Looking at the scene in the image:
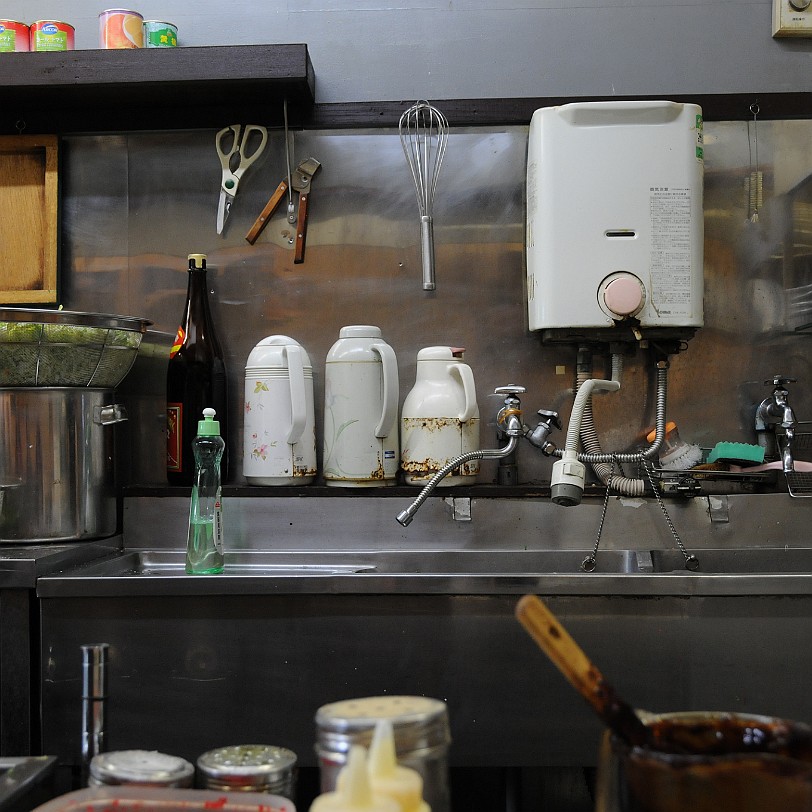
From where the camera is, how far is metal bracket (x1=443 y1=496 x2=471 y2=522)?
171 centimetres

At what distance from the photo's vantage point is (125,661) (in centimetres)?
136

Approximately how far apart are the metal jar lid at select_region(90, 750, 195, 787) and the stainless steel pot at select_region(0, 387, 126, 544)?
41.5 inches

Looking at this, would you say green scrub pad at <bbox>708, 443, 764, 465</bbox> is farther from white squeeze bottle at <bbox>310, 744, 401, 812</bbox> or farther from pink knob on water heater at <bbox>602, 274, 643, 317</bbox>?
white squeeze bottle at <bbox>310, 744, 401, 812</bbox>

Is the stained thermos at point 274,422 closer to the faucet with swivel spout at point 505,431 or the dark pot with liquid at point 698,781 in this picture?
the faucet with swivel spout at point 505,431

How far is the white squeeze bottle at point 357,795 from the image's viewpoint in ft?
1.45

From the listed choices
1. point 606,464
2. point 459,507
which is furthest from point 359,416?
point 606,464

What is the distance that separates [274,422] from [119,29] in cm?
87

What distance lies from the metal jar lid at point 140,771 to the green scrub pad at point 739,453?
142 centimetres

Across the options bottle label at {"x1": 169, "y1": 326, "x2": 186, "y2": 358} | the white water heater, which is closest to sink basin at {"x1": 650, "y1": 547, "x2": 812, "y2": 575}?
the white water heater

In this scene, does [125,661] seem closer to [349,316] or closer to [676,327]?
[349,316]

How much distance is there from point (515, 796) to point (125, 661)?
2.18ft

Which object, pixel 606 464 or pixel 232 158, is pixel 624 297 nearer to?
pixel 606 464

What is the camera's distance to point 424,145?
1870 millimetres

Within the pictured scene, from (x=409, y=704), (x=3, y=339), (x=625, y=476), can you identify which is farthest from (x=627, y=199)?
(x=409, y=704)
